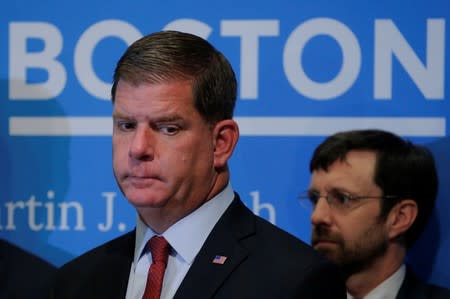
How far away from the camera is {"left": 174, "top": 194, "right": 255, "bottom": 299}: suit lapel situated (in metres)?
1.95

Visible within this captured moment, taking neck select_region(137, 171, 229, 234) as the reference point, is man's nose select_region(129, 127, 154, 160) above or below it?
above

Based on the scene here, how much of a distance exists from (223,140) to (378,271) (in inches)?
54.0

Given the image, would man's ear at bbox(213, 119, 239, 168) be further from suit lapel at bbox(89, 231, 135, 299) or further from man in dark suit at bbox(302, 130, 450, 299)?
man in dark suit at bbox(302, 130, 450, 299)

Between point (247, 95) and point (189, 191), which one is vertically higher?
point (247, 95)

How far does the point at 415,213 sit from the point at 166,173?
1.50 m

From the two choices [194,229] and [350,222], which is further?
[350,222]

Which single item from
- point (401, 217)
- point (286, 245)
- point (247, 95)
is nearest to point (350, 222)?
point (401, 217)

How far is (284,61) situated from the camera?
3.20 meters

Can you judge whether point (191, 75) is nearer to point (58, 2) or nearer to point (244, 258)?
point (244, 258)

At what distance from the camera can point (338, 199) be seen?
3.19 meters

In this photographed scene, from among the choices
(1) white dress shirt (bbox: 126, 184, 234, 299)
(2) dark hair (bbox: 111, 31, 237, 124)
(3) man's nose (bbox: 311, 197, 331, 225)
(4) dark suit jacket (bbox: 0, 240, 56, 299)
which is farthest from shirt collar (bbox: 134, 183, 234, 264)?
(4) dark suit jacket (bbox: 0, 240, 56, 299)

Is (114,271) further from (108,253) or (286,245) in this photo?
(286,245)

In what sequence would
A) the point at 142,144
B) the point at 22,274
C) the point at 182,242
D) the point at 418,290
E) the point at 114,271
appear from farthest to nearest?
the point at 22,274 → the point at 418,290 → the point at 114,271 → the point at 182,242 → the point at 142,144

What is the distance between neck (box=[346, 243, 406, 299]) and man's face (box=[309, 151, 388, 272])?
3 cm
